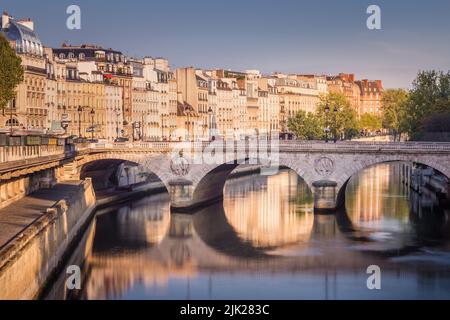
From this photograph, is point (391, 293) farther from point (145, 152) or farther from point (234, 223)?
point (145, 152)

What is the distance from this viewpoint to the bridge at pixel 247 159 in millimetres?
63281

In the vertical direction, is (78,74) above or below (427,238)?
above

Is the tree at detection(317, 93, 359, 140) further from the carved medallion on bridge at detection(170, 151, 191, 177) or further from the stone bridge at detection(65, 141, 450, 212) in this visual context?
the carved medallion on bridge at detection(170, 151, 191, 177)

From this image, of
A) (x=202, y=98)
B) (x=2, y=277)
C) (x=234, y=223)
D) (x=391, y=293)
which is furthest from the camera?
(x=202, y=98)

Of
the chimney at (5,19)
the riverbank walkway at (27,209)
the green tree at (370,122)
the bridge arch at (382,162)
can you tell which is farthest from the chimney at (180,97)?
the green tree at (370,122)

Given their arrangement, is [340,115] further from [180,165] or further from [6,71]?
[6,71]

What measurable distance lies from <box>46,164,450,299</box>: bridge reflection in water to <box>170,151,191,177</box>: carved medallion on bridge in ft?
8.27

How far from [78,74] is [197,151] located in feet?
102

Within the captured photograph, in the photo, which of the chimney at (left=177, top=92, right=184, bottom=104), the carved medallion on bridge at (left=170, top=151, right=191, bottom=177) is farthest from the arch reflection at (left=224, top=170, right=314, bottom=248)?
the chimney at (left=177, top=92, right=184, bottom=104)

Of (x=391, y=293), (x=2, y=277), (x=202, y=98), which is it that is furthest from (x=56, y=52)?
(x=2, y=277)

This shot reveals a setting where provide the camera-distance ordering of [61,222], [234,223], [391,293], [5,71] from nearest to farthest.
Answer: [391,293]
[61,222]
[234,223]
[5,71]

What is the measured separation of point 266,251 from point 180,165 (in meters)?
19.5

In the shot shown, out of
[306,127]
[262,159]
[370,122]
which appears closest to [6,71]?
[262,159]

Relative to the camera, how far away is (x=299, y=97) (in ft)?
518
